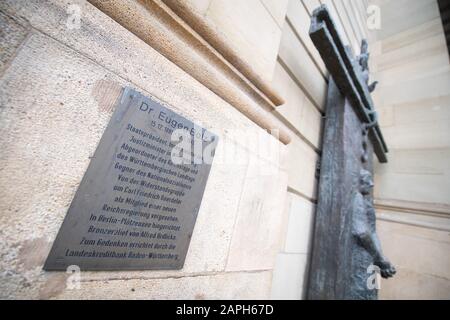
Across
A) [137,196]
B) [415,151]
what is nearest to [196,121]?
[137,196]

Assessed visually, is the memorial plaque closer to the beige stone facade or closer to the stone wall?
the beige stone facade

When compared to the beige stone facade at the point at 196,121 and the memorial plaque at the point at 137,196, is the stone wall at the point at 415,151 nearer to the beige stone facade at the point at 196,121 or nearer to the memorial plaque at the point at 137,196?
the beige stone facade at the point at 196,121

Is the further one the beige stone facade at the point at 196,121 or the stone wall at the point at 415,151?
the stone wall at the point at 415,151

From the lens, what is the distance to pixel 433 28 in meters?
3.93

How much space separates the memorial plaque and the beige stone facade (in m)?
0.04

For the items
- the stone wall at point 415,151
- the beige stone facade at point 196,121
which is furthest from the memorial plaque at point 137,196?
the stone wall at point 415,151

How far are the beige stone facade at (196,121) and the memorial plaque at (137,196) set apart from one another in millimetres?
42

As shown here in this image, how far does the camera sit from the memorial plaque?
732mm

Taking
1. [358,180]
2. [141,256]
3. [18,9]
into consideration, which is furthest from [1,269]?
[358,180]

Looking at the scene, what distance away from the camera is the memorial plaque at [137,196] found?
73cm

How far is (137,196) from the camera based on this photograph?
0.85 m

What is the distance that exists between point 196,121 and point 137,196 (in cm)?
48

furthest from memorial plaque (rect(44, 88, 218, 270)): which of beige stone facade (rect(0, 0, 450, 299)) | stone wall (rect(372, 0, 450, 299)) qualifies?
stone wall (rect(372, 0, 450, 299))

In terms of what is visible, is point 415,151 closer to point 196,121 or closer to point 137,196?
point 196,121
